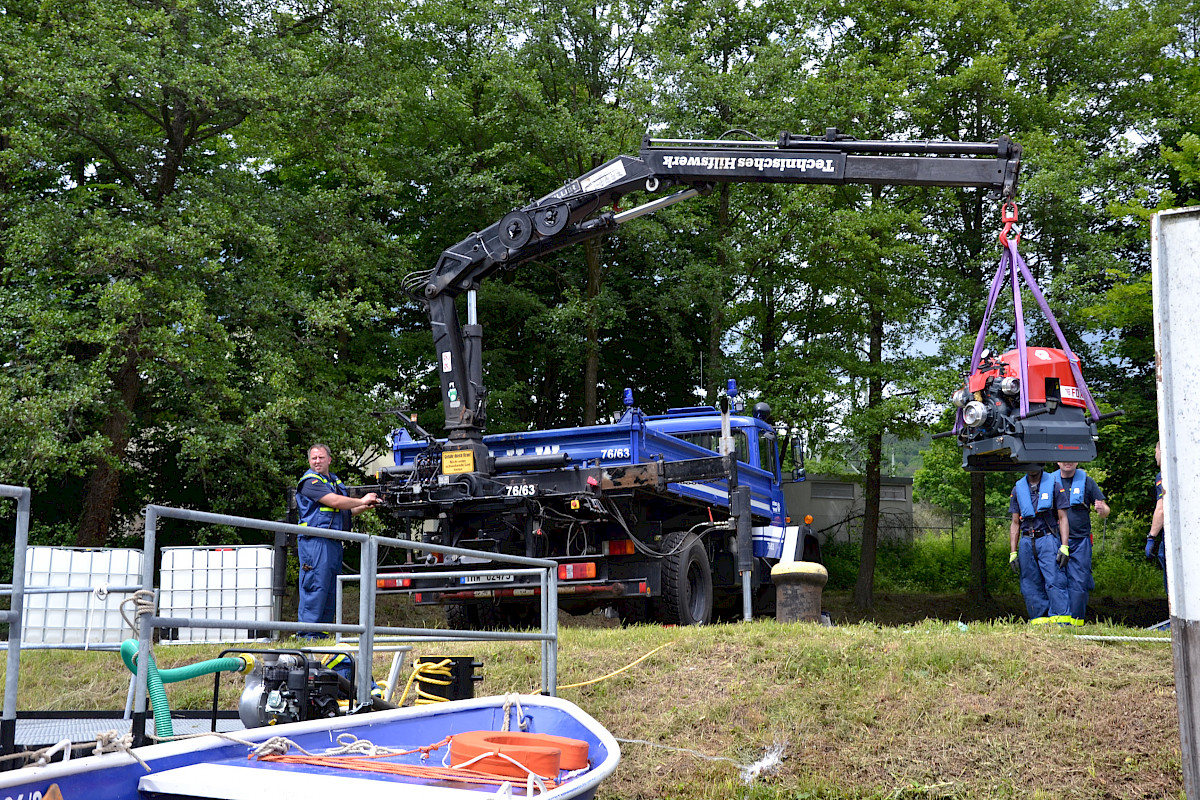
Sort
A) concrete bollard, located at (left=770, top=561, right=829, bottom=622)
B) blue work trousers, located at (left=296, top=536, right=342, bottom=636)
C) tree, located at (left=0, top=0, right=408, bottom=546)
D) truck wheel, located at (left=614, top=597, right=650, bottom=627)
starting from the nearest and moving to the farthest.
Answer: blue work trousers, located at (left=296, top=536, right=342, bottom=636)
concrete bollard, located at (left=770, top=561, right=829, bottom=622)
truck wheel, located at (left=614, top=597, right=650, bottom=627)
tree, located at (left=0, top=0, right=408, bottom=546)

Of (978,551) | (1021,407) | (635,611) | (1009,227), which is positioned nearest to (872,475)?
(978,551)

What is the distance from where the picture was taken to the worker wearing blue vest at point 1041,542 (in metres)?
9.73

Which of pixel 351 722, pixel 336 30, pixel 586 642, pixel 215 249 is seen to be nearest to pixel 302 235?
pixel 215 249

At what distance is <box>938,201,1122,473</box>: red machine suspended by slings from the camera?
844cm

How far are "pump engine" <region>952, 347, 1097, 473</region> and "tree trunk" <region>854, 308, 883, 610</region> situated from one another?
1210 centimetres

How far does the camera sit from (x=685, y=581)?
34.8 ft

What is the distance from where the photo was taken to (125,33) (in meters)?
14.6

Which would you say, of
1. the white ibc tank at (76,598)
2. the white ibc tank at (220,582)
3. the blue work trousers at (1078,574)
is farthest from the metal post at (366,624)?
the blue work trousers at (1078,574)

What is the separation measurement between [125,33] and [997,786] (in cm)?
1394

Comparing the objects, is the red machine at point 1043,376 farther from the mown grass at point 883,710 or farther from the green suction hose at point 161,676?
the green suction hose at point 161,676

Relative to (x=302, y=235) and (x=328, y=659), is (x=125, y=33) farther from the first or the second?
(x=328, y=659)

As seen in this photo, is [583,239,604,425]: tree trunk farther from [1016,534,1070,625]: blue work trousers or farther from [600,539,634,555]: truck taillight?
[1016,534,1070,625]: blue work trousers

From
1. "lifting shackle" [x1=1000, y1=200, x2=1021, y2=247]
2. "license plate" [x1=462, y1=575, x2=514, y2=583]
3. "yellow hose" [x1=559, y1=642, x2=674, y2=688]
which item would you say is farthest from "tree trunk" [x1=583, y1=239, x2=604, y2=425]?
"yellow hose" [x1=559, y1=642, x2=674, y2=688]

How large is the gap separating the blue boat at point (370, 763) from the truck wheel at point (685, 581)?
17.0ft
